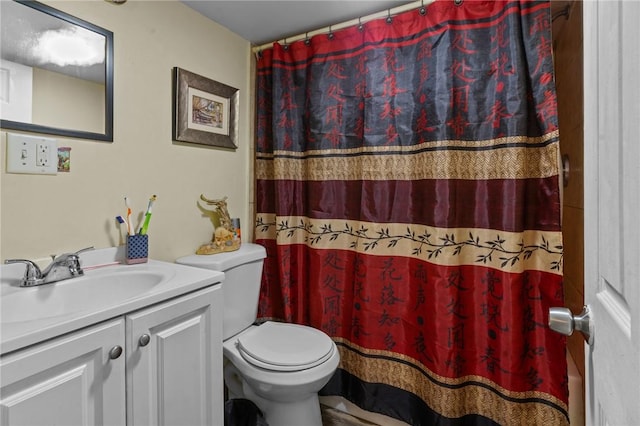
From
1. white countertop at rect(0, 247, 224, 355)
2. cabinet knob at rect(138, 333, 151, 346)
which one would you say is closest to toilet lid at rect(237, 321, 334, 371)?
white countertop at rect(0, 247, 224, 355)

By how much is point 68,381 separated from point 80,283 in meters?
0.44

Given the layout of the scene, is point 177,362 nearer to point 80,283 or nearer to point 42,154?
point 80,283

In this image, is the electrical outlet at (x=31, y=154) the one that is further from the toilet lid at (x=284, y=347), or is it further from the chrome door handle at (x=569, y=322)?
the chrome door handle at (x=569, y=322)

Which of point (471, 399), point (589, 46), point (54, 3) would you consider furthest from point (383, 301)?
point (54, 3)

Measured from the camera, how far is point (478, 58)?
1.38m

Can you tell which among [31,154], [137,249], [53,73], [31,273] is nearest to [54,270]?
[31,273]

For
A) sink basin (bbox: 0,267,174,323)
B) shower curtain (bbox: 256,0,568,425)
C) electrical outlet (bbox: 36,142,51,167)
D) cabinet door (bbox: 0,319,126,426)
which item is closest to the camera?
cabinet door (bbox: 0,319,126,426)

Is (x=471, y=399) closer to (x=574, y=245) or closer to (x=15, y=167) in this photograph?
(x=574, y=245)

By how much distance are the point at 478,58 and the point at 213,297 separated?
1462 mm

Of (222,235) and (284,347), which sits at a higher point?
(222,235)

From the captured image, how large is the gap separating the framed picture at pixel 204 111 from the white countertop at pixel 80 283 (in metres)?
0.65

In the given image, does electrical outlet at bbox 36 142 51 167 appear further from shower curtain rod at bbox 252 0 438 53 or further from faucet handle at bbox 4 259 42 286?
shower curtain rod at bbox 252 0 438 53

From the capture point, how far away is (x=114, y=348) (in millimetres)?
862

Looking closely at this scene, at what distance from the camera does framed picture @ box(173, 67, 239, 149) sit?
1.56m
